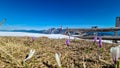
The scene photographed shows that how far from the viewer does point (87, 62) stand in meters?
1.98

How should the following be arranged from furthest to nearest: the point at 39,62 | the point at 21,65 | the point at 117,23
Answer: the point at 117,23 < the point at 39,62 < the point at 21,65

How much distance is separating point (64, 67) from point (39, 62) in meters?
0.27

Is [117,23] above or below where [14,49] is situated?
above

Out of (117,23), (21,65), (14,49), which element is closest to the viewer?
(21,65)

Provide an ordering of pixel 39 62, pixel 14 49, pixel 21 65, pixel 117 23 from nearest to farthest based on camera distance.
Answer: pixel 21 65
pixel 39 62
pixel 14 49
pixel 117 23

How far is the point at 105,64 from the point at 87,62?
0.19 metres

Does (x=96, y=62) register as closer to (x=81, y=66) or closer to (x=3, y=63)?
(x=81, y=66)

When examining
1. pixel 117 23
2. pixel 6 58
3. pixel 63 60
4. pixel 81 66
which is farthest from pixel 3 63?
pixel 117 23

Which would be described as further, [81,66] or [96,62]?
[96,62]

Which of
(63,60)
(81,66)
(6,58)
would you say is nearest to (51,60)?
(63,60)

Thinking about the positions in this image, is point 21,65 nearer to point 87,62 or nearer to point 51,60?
point 51,60

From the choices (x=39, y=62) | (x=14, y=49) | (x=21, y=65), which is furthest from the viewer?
(x=14, y=49)

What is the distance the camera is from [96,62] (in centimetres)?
202

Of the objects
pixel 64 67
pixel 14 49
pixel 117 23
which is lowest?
pixel 64 67
